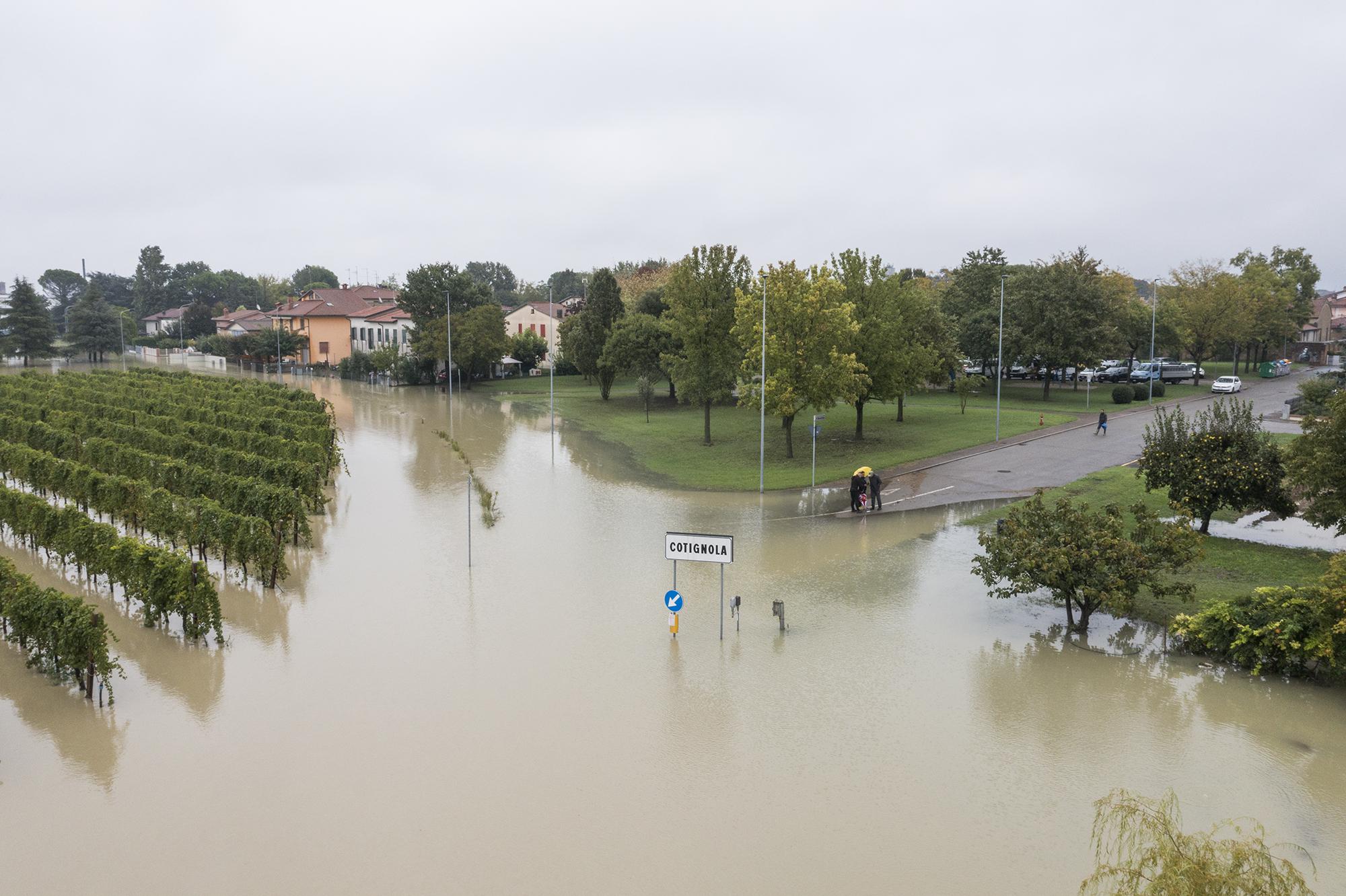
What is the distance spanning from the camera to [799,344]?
38.1 metres

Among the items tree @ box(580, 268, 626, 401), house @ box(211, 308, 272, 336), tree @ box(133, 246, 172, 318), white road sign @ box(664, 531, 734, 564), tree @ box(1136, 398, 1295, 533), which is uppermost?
tree @ box(133, 246, 172, 318)

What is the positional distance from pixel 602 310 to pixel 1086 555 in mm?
50641

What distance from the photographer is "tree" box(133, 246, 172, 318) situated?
166 metres

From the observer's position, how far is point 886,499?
31406 millimetres

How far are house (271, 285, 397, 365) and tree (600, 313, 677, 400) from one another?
158ft

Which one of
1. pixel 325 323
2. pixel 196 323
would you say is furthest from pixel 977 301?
pixel 196 323

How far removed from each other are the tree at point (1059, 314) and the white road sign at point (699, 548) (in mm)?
43572

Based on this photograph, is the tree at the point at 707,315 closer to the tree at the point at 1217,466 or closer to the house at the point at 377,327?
the tree at the point at 1217,466

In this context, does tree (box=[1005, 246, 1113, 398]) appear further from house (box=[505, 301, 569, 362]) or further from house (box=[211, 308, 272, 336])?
house (box=[211, 308, 272, 336])

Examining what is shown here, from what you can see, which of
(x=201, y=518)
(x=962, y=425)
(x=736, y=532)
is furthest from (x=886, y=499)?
(x=201, y=518)

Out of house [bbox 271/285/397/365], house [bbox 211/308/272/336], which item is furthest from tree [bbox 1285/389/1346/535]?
house [bbox 211/308/272/336]

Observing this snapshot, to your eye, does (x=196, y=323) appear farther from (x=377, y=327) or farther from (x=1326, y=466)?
(x=1326, y=466)

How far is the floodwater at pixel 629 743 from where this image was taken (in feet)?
35.1

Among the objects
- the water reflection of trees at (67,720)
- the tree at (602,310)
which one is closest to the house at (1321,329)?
the tree at (602,310)
